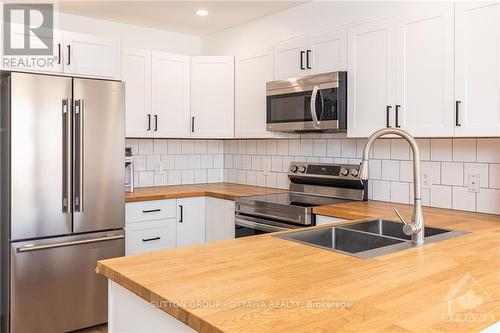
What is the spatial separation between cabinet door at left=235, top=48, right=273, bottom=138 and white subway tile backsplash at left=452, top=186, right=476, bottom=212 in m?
1.49

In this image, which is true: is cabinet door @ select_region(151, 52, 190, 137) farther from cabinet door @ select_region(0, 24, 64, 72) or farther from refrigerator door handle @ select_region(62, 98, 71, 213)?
refrigerator door handle @ select_region(62, 98, 71, 213)

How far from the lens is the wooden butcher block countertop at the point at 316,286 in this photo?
3.24 ft

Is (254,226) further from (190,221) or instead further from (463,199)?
(463,199)

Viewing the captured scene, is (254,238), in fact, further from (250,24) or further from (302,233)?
(250,24)

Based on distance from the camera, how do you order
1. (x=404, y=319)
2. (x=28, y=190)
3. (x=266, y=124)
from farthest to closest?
(x=266, y=124)
(x=28, y=190)
(x=404, y=319)

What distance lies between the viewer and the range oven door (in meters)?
3.07

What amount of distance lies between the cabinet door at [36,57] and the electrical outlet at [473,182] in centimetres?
286

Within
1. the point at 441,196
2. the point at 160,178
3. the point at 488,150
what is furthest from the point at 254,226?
the point at 488,150

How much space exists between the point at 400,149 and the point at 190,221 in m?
1.83

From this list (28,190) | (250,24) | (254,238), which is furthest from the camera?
(250,24)

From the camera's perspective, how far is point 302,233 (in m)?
1.99

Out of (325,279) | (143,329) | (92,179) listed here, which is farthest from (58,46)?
(325,279)

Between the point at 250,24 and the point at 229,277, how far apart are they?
10.5 feet

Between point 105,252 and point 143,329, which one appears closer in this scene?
point 143,329
